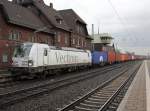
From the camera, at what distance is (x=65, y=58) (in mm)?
32250

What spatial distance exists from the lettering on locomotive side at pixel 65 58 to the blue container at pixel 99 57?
11292 millimetres

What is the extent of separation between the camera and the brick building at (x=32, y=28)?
36.9 metres

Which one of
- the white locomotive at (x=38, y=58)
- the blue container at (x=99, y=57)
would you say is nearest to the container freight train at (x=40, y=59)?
the white locomotive at (x=38, y=58)

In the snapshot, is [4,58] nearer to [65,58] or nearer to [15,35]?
[15,35]

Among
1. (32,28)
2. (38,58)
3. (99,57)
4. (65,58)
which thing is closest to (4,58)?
(65,58)

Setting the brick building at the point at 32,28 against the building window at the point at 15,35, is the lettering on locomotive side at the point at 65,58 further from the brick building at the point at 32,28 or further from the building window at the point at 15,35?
the building window at the point at 15,35

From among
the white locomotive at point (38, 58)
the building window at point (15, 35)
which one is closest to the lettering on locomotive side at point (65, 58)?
the white locomotive at point (38, 58)

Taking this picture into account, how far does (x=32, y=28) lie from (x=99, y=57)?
510 inches

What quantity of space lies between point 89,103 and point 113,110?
5.76ft

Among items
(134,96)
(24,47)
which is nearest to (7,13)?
(24,47)

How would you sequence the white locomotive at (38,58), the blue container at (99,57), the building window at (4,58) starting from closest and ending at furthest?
the white locomotive at (38,58)
the building window at (4,58)
the blue container at (99,57)

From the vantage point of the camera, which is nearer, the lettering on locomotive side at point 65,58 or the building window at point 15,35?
the lettering on locomotive side at point 65,58

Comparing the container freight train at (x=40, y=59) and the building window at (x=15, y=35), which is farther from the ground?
the building window at (x=15, y=35)

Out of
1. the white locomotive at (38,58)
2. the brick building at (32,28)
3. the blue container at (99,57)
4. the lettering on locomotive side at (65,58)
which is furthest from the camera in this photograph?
the blue container at (99,57)
